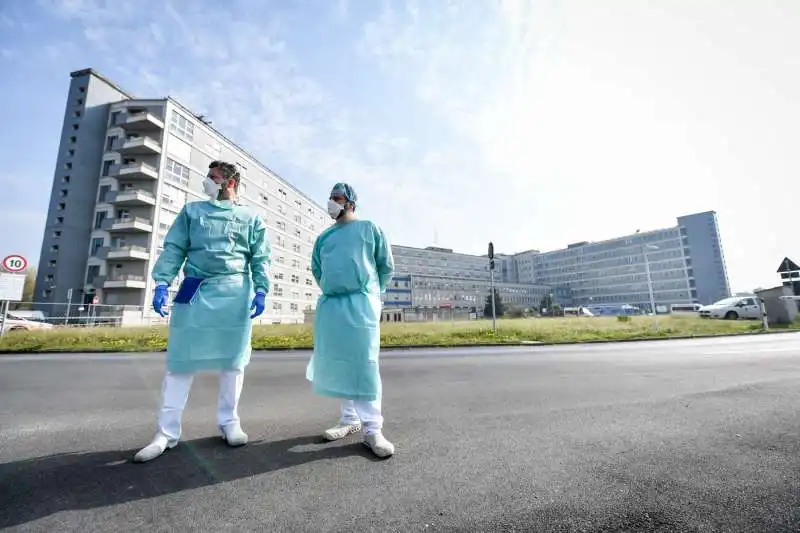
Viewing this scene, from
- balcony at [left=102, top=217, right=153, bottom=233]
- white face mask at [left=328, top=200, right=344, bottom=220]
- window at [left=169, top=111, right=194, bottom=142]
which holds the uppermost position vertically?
window at [left=169, top=111, right=194, bottom=142]

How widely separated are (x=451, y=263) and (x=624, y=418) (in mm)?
108555

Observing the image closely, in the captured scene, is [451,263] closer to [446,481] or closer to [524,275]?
[524,275]

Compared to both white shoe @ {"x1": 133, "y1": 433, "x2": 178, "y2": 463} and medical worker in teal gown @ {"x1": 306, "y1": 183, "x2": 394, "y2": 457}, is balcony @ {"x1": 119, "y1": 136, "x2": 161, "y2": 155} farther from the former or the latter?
white shoe @ {"x1": 133, "y1": 433, "x2": 178, "y2": 463}

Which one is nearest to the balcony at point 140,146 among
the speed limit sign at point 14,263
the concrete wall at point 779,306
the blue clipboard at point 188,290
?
the speed limit sign at point 14,263

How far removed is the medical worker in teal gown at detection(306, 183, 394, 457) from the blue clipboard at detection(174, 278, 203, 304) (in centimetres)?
96

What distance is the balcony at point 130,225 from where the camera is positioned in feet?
107

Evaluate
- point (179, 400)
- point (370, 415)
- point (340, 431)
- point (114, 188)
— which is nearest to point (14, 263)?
point (179, 400)

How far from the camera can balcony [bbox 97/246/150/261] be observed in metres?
31.9

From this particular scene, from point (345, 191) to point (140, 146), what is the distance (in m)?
41.1

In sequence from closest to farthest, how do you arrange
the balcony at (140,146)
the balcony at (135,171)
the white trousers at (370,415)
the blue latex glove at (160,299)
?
the white trousers at (370,415) → the blue latex glove at (160,299) → the balcony at (135,171) → the balcony at (140,146)

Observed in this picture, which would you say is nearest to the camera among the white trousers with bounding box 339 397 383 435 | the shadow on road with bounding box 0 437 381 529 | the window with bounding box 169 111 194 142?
the shadow on road with bounding box 0 437 381 529

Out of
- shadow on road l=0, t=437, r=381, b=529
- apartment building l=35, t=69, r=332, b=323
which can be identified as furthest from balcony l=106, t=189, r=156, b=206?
shadow on road l=0, t=437, r=381, b=529

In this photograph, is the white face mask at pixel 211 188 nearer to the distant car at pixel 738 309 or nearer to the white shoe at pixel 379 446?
the white shoe at pixel 379 446

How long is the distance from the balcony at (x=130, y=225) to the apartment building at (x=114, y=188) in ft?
0.25
